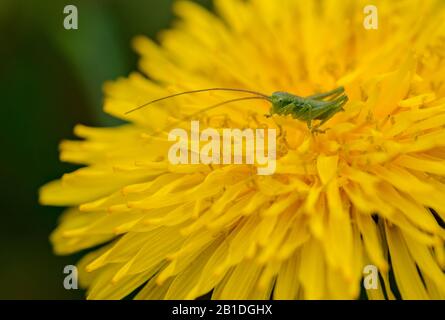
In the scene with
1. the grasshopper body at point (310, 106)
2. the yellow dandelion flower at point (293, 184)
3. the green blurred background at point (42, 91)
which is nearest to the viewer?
the yellow dandelion flower at point (293, 184)

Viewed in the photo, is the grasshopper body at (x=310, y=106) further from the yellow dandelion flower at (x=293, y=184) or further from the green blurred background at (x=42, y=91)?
the green blurred background at (x=42, y=91)

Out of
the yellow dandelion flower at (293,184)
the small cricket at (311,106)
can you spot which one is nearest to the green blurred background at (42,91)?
the yellow dandelion flower at (293,184)

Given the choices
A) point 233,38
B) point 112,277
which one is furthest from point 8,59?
point 112,277

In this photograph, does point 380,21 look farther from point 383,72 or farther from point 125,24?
point 125,24

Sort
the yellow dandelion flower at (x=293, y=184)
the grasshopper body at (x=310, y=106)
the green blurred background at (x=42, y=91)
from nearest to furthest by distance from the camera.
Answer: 1. the yellow dandelion flower at (x=293, y=184)
2. the grasshopper body at (x=310, y=106)
3. the green blurred background at (x=42, y=91)

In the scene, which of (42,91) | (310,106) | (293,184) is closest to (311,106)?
(310,106)

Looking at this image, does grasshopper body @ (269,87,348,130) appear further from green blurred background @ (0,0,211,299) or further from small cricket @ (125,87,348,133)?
green blurred background @ (0,0,211,299)

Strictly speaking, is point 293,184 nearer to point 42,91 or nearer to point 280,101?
point 280,101

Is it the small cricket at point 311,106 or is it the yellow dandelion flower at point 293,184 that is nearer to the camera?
the yellow dandelion flower at point 293,184
